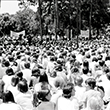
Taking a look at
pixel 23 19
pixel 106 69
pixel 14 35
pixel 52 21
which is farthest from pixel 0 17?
pixel 106 69

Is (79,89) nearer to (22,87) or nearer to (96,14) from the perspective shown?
→ (22,87)

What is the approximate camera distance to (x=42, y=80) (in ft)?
23.2

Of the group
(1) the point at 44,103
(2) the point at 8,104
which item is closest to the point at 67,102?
(1) the point at 44,103

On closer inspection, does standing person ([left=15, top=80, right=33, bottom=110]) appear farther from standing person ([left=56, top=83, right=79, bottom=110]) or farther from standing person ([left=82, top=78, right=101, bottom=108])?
standing person ([left=82, top=78, right=101, bottom=108])

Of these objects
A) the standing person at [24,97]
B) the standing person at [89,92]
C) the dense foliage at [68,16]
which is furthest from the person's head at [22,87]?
the dense foliage at [68,16]

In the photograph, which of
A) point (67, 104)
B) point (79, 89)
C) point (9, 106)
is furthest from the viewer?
point (79, 89)

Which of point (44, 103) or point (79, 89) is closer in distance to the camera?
point (44, 103)

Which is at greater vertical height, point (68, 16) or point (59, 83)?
point (68, 16)

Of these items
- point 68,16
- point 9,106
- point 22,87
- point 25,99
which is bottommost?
point 25,99

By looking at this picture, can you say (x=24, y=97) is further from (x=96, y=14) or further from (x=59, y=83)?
(x=96, y=14)

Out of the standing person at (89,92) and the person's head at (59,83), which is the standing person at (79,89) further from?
the person's head at (59,83)

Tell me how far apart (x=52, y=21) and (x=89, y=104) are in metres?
48.9

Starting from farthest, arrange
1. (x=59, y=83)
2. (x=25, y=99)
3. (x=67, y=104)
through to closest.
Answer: (x=59, y=83) → (x=25, y=99) → (x=67, y=104)

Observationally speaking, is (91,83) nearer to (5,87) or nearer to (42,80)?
(42,80)
